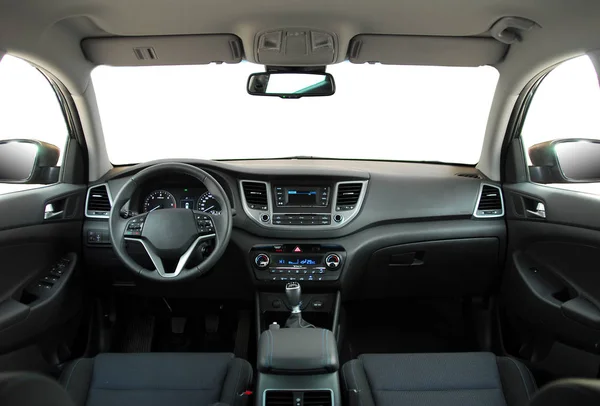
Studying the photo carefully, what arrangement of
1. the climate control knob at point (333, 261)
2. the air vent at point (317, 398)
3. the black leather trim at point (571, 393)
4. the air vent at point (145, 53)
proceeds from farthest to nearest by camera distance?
the climate control knob at point (333, 261) → the air vent at point (145, 53) → the air vent at point (317, 398) → the black leather trim at point (571, 393)

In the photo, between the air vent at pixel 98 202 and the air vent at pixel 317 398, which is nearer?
the air vent at pixel 317 398

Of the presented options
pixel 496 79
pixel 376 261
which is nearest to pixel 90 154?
pixel 376 261

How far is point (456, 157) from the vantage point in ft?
13.8

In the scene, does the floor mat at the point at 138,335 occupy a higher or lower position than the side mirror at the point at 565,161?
lower

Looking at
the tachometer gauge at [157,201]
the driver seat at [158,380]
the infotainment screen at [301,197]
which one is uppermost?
the infotainment screen at [301,197]

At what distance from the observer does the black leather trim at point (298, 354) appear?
263 centimetres

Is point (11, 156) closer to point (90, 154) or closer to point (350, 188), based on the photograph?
point (90, 154)

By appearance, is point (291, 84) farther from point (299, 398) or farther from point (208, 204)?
point (299, 398)

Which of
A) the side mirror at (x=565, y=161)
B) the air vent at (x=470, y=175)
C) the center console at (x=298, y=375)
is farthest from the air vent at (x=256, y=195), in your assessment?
the side mirror at (x=565, y=161)

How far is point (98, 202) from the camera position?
141 inches

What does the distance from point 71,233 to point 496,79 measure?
295 cm

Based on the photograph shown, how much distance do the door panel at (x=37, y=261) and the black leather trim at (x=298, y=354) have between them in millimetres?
1341

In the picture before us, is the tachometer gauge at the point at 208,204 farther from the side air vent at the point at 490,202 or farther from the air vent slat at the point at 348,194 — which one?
the side air vent at the point at 490,202

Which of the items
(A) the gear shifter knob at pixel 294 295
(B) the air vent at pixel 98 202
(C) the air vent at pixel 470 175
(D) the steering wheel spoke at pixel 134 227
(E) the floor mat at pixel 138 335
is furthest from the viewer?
(E) the floor mat at pixel 138 335
